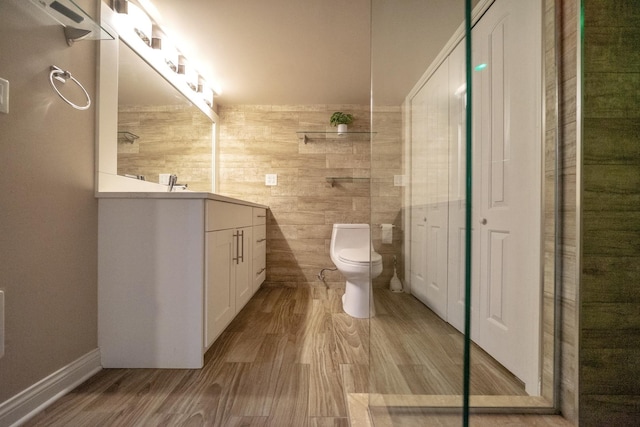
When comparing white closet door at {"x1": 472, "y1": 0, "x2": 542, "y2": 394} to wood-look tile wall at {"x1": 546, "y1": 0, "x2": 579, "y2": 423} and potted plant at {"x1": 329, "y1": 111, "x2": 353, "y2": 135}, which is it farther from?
potted plant at {"x1": 329, "y1": 111, "x2": 353, "y2": 135}

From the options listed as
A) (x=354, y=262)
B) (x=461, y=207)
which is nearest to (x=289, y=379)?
(x=354, y=262)

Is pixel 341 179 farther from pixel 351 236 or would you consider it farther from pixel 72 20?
pixel 72 20

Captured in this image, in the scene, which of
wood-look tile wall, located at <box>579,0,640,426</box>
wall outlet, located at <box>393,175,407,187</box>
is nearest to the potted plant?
wood-look tile wall, located at <box>579,0,640,426</box>

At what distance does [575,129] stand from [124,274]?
1.92 metres

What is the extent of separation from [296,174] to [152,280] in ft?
6.54

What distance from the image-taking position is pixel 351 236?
2281mm

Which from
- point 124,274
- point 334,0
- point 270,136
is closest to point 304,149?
point 270,136

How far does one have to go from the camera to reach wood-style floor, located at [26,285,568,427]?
71 centimetres

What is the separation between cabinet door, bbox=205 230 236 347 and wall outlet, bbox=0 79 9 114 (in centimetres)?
81

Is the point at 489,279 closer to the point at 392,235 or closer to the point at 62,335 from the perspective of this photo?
the point at 392,235

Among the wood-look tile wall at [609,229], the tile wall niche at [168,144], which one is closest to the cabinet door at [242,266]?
the tile wall niche at [168,144]

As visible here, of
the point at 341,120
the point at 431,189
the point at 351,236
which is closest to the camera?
the point at 431,189

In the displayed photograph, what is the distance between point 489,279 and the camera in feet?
3.73

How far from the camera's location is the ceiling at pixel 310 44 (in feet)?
2.66
